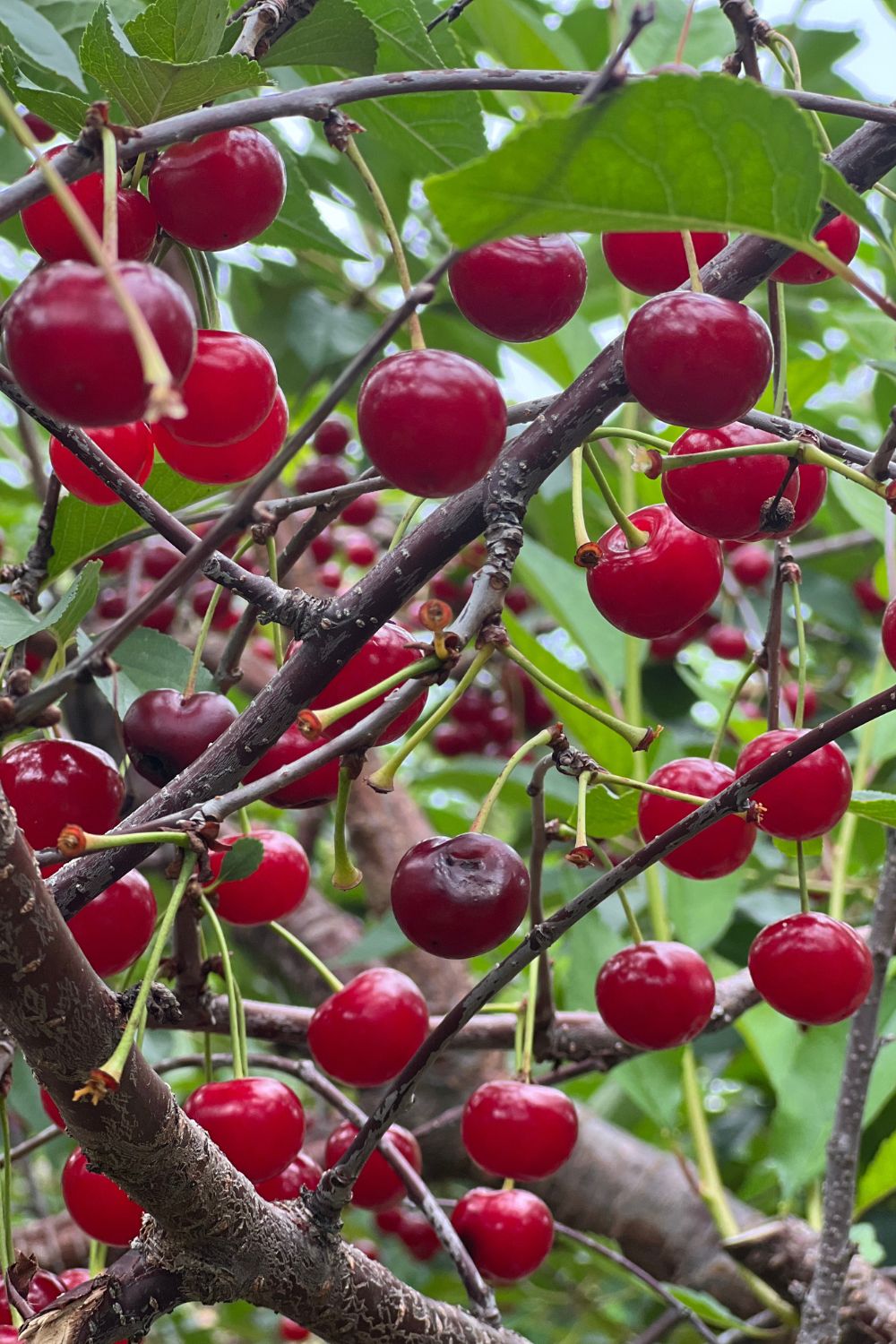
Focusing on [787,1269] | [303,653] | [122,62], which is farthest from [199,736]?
[787,1269]

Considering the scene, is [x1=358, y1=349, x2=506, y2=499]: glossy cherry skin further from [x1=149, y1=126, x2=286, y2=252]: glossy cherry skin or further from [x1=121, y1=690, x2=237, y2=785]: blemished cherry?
[x1=121, y1=690, x2=237, y2=785]: blemished cherry

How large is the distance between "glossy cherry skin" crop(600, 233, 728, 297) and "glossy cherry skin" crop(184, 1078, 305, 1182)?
64 cm

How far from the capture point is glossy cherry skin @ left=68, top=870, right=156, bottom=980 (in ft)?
2.91

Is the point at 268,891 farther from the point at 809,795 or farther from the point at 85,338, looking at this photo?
the point at 85,338

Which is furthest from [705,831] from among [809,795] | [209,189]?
[209,189]

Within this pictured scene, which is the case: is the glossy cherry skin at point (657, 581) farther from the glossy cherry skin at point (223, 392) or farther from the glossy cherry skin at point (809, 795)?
the glossy cherry skin at point (223, 392)

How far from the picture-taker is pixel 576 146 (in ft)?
1.69

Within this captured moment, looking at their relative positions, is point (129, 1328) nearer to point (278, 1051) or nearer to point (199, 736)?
point (199, 736)

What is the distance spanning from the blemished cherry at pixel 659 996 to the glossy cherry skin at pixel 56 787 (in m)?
0.42

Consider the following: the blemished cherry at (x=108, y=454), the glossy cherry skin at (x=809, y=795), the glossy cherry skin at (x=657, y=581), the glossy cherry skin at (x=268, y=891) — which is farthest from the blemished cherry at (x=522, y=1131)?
the blemished cherry at (x=108, y=454)

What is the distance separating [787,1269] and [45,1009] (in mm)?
1151

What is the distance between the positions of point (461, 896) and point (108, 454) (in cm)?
39

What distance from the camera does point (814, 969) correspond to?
97cm

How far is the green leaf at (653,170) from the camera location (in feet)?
1.66
